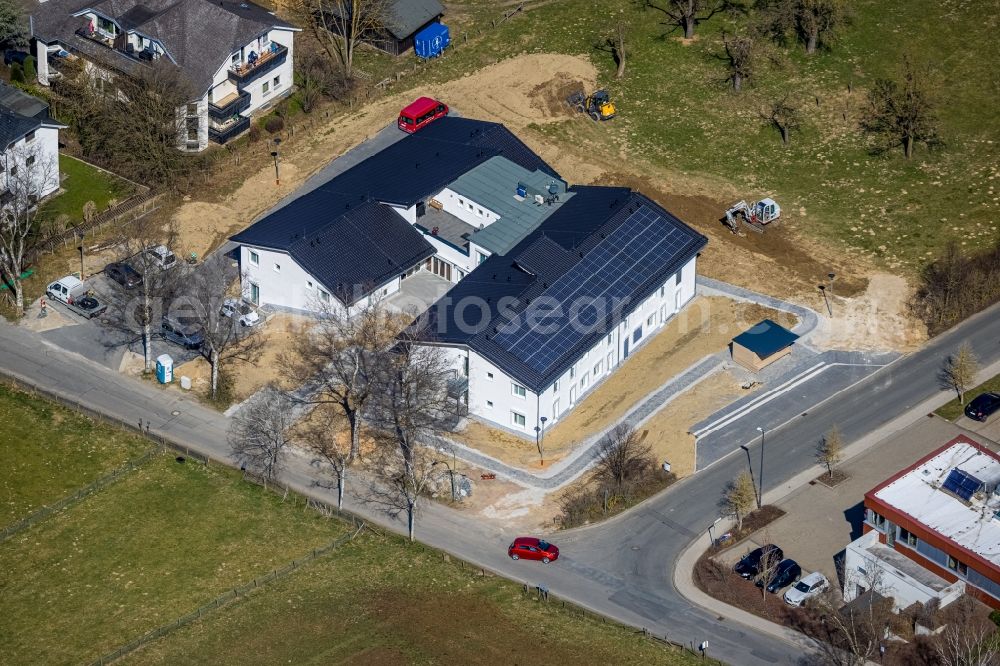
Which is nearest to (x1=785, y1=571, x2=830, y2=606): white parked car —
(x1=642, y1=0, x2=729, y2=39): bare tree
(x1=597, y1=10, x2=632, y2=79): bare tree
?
(x1=597, y1=10, x2=632, y2=79): bare tree

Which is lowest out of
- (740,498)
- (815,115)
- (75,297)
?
(75,297)

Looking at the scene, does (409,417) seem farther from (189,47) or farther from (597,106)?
(597,106)

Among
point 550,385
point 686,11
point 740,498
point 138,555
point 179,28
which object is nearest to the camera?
point 138,555

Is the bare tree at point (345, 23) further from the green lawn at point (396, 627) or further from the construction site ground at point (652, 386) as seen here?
the green lawn at point (396, 627)

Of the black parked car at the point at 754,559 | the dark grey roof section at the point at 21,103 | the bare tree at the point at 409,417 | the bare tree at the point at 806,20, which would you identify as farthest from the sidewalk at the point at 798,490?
the dark grey roof section at the point at 21,103

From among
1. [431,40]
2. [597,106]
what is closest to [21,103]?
[431,40]

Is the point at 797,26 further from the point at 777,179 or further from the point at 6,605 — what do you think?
the point at 6,605

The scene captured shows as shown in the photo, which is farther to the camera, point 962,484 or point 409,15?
point 409,15

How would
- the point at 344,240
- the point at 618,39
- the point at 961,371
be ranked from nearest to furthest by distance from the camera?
the point at 961,371
the point at 344,240
the point at 618,39

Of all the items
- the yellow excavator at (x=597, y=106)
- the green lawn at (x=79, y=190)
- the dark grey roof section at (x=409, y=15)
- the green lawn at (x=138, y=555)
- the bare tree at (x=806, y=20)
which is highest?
the bare tree at (x=806, y=20)
